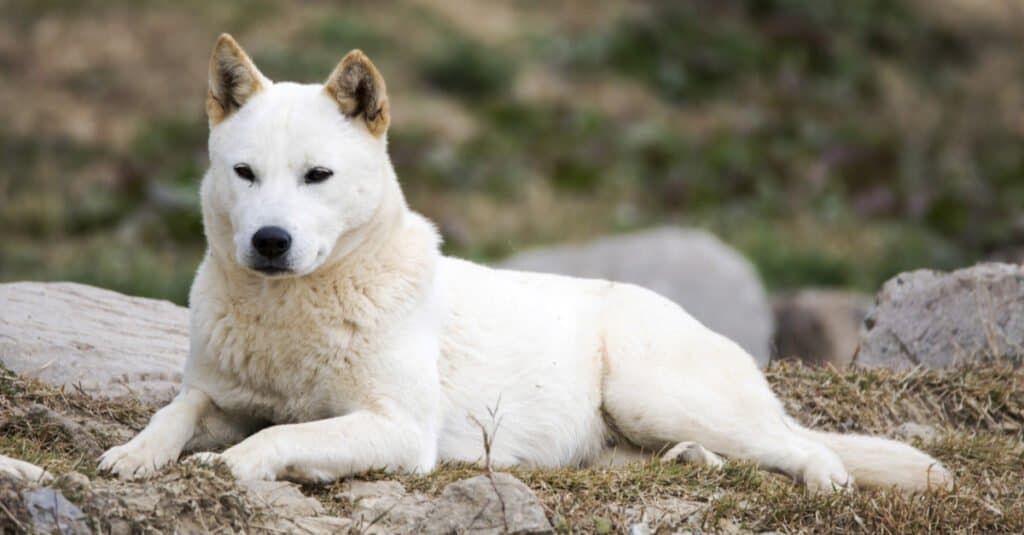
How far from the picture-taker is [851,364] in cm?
782

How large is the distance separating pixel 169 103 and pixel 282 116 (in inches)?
581

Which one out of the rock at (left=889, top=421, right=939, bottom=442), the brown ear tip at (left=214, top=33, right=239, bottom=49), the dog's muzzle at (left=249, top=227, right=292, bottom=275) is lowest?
the rock at (left=889, top=421, right=939, bottom=442)

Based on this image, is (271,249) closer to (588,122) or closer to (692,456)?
(692,456)

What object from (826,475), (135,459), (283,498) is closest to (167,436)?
(135,459)

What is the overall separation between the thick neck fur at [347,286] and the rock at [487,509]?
3.31 ft

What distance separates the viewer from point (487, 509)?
487 cm

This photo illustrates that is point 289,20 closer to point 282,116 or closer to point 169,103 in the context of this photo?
point 169,103

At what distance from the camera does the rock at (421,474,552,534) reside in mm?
4844

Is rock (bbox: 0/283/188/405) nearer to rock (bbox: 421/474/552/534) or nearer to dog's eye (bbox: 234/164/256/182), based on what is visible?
dog's eye (bbox: 234/164/256/182)

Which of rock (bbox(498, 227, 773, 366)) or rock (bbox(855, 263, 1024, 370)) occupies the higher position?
rock (bbox(855, 263, 1024, 370))

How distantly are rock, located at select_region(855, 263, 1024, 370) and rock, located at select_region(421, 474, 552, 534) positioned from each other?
3.67 metres

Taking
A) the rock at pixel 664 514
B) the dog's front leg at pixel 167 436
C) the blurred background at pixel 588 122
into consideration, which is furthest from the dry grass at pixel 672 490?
the blurred background at pixel 588 122

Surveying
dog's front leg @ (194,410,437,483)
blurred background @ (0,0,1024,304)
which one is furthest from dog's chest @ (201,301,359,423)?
blurred background @ (0,0,1024,304)

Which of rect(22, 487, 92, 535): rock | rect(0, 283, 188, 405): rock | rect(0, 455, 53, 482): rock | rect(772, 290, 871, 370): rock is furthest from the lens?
rect(772, 290, 871, 370): rock
